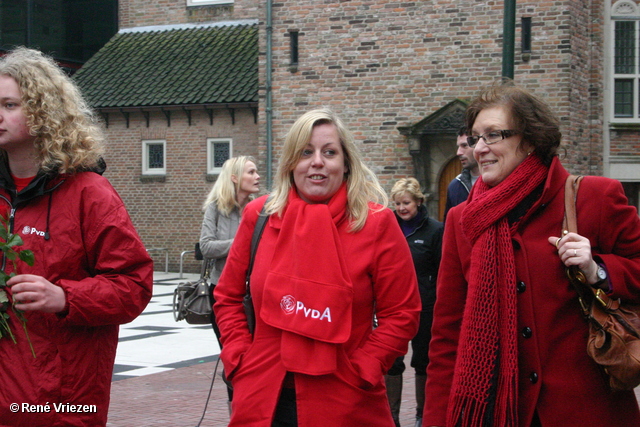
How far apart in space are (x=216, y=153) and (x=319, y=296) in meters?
19.5

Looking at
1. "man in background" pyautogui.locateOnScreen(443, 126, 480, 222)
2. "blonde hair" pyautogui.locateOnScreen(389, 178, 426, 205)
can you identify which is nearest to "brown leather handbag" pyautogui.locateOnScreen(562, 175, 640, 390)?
"man in background" pyautogui.locateOnScreen(443, 126, 480, 222)

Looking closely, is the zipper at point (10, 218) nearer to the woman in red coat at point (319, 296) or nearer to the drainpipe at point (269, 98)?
the woman in red coat at point (319, 296)

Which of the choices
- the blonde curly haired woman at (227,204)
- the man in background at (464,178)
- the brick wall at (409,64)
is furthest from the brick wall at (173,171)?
the man in background at (464,178)

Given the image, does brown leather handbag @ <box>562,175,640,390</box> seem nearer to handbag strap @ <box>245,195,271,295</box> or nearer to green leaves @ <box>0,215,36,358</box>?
handbag strap @ <box>245,195,271,295</box>

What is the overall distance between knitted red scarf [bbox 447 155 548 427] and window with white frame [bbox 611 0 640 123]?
16.2m

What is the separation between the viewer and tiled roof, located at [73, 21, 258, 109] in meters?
21.8

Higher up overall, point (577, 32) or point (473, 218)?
point (577, 32)

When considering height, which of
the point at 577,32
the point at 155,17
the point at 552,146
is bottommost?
the point at 552,146

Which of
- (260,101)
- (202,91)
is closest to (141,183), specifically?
(202,91)

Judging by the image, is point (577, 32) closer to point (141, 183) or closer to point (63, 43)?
point (141, 183)

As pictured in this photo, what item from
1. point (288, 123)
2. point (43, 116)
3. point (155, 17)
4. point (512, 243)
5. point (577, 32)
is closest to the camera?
point (512, 243)

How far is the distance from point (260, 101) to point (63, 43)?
1010 cm

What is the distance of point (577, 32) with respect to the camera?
17.1m

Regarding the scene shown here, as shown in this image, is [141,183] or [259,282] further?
[141,183]
